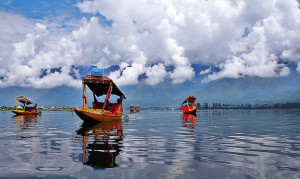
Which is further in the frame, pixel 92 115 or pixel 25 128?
pixel 92 115

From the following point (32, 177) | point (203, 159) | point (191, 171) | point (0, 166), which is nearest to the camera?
point (32, 177)

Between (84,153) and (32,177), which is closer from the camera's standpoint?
(32,177)

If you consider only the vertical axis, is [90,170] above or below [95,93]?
below

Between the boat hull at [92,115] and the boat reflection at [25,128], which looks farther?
the boat hull at [92,115]

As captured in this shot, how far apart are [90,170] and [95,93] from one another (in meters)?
37.7

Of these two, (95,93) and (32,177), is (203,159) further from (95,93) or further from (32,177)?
(95,93)

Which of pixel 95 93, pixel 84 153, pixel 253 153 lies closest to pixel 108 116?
pixel 95 93

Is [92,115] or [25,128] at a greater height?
[92,115]

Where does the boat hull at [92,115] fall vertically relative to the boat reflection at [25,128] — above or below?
above

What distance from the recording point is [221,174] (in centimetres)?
711

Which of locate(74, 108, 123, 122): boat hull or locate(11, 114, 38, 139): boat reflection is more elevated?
locate(74, 108, 123, 122): boat hull

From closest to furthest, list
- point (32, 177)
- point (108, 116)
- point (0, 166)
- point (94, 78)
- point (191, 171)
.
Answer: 1. point (32, 177)
2. point (191, 171)
3. point (0, 166)
4. point (94, 78)
5. point (108, 116)

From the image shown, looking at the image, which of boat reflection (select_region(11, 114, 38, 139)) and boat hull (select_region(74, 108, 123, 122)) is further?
boat hull (select_region(74, 108, 123, 122))

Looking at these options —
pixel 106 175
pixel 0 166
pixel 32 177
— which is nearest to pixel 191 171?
pixel 106 175
